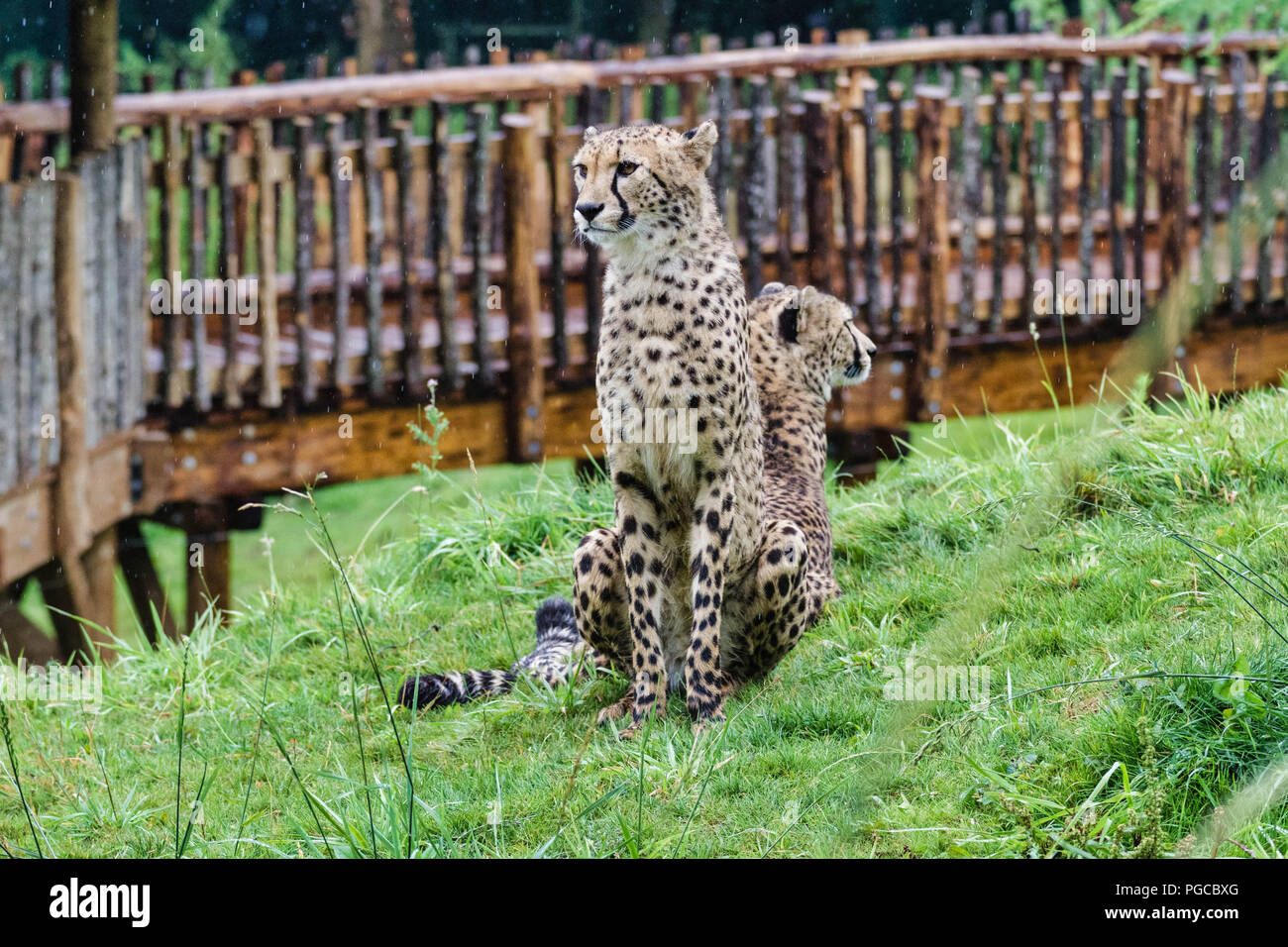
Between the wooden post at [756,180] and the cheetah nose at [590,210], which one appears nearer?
the cheetah nose at [590,210]

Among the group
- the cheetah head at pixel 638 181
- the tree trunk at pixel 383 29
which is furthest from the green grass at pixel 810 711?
the tree trunk at pixel 383 29

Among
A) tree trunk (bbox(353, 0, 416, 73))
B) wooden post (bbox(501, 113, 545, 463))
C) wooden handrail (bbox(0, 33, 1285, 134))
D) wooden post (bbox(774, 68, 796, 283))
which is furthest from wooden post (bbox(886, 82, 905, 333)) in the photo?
tree trunk (bbox(353, 0, 416, 73))

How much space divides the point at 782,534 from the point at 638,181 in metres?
1.07

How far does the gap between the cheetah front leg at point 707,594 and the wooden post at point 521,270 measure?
137 inches

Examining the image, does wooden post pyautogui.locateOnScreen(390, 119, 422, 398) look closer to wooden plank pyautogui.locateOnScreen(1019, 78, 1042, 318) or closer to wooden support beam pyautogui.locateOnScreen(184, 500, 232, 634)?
wooden support beam pyautogui.locateOnScreen(184, 500, 232, 634)

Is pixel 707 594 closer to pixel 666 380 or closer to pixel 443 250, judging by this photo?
pixel 666 380

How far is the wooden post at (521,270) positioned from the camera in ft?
22.8

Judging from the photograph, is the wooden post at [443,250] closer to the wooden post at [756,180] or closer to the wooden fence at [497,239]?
the wooden fence at [497,239]

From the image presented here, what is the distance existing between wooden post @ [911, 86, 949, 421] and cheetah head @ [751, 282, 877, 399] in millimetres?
2825

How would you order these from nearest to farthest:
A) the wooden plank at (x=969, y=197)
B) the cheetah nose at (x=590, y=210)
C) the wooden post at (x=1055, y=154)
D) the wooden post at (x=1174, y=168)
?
the cheetah nose at (x=590, y=210) → the wooden plank at (x=969, y=197) → the wooden post at (x=1174, y=168) → the wooden post at (x=1055, y=154)

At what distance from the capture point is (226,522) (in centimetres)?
721

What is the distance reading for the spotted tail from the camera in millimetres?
3924

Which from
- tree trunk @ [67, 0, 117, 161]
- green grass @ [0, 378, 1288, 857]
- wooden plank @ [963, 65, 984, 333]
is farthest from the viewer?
wooden plank @ [963, 65, 984, 333]
